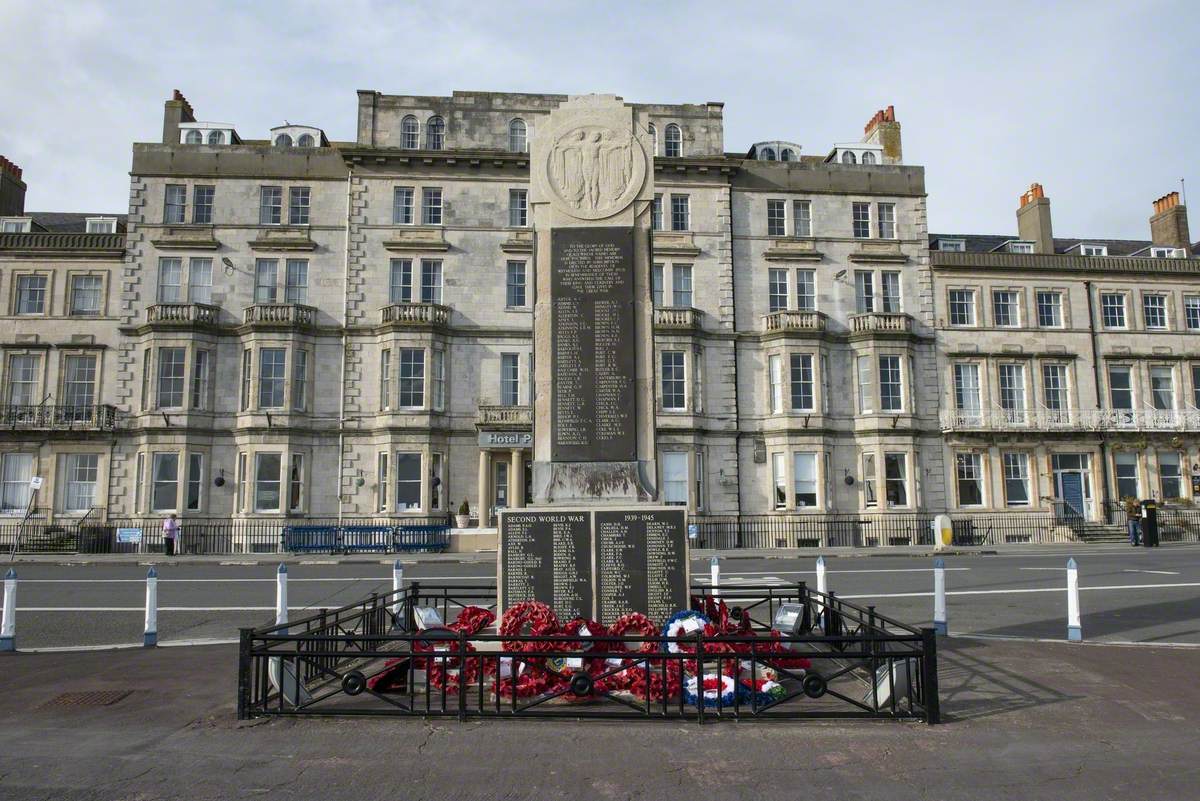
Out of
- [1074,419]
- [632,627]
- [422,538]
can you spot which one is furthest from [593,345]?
[1074,419]

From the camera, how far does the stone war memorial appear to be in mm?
9336

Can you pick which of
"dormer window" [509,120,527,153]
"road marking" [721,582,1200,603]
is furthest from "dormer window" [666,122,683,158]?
"road marking" [721,582,1200,603]

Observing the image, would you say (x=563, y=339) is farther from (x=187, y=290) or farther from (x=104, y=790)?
(x=187, y=290)

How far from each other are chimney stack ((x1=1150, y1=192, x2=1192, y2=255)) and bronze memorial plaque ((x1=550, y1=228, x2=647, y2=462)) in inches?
1794

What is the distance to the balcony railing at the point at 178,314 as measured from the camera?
34.1 metres

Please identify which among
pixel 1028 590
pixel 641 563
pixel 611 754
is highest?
pixel 641 563

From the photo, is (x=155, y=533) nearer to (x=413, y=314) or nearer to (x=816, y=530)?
(x=413, y=314)

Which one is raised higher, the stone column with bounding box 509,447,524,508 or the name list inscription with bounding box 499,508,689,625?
the stone column with bounding box 509,447,524,508

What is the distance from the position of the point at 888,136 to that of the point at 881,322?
11337 mm

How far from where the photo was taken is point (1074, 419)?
126 feet

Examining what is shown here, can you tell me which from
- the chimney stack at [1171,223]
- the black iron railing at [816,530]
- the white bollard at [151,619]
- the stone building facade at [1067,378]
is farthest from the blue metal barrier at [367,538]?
the chimney stack at [1171,223]

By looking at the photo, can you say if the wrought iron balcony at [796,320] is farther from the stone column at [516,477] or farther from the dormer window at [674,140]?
the stone column at [516,477]

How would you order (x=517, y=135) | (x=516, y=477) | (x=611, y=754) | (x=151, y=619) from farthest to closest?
A: (x=517, y=135) < (x=516, y=477) < (x=151, y=619) < (x=611, y=754)

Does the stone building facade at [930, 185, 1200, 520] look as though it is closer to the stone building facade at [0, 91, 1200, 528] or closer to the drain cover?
the stone building facade at [0, 91, 1200, 528]
